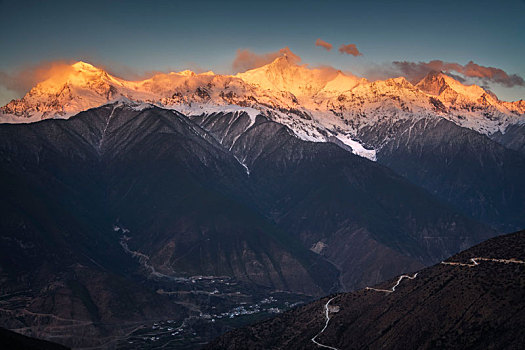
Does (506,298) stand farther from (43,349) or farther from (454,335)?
(43,349)

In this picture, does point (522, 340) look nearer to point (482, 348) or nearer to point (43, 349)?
point (482, 348)

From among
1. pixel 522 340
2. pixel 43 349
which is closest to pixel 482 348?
pixel 522 340

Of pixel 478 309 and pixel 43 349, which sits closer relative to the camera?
pixel 43 349

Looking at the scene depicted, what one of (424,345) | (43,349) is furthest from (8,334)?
(424,345)

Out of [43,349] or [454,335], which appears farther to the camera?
[454,335]

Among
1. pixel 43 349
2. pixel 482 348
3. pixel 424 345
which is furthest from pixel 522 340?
pixel 43 349

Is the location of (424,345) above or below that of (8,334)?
below

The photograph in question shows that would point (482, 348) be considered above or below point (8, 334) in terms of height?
below

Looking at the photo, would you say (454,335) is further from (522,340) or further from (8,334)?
(8,334)
